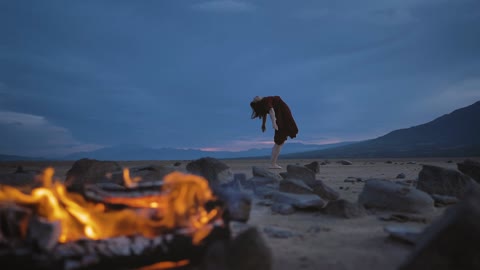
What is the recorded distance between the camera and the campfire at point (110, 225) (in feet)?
6.38

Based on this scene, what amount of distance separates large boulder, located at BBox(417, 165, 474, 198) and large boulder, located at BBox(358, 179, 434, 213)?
4.16 ft

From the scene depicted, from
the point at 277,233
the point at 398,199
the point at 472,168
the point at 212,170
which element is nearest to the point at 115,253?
the point at 277,233

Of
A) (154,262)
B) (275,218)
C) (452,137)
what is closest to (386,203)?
(275,218)

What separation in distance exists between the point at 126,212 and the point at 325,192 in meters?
4.56

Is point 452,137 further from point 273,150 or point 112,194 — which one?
point 112,194

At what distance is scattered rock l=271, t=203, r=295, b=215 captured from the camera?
192 inches

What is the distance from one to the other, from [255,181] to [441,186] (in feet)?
12.6

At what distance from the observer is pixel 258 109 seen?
12.8m

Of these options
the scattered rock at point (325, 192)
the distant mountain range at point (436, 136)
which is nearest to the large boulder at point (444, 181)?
the scattered rock at point (325, 192)

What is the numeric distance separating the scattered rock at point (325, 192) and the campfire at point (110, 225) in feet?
13.3

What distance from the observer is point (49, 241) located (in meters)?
1.94

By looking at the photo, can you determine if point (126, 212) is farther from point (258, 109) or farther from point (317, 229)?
point (258, 109)

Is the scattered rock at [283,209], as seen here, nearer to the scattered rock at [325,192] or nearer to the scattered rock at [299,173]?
the scattered rock at [325,192]

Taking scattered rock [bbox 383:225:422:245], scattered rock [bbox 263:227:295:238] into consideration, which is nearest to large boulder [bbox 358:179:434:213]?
scattered rock [bbox 383:225:422:245]
